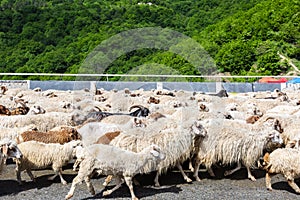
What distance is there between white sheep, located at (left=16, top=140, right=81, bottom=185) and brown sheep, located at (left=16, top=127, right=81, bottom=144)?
38 centimetres

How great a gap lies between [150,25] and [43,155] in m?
31.6

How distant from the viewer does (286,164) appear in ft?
23.0

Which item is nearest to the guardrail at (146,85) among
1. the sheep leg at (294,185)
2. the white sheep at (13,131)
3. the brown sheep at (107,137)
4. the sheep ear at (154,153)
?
the white sheep at (13,131)

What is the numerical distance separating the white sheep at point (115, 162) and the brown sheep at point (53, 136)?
1.45 metres

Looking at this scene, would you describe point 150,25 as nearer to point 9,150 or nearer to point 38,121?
point 38,121

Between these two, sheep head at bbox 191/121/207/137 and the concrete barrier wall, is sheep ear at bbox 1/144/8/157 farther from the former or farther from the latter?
the concrete barrier wall

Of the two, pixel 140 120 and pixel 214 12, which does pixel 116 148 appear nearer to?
pixel 140 120

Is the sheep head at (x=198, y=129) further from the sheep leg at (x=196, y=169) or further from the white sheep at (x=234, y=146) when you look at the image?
the sheep leg at (x=196, y=169)

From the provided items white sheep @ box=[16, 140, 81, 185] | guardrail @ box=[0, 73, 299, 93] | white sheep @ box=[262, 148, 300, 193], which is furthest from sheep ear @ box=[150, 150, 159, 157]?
guardrail @ box=[0, 73, 299, 93]

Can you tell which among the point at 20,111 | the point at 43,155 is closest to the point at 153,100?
the point at 20,111

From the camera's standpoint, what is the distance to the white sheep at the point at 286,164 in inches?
275

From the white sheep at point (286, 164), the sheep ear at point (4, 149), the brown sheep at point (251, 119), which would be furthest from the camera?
the brown sheep at point (251, 119)

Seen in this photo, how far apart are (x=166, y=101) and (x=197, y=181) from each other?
6041mm

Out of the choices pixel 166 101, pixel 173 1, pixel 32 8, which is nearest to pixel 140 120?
pixel 166 101
